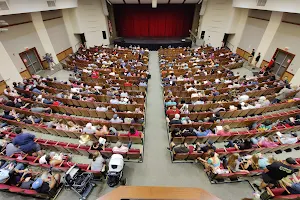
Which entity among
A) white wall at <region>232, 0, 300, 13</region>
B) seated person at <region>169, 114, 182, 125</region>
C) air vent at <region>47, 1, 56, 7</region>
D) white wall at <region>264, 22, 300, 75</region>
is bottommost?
seated person at <region>169, 114, 182, 125</region>

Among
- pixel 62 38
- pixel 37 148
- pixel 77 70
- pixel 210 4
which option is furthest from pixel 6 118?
pixel 210 4

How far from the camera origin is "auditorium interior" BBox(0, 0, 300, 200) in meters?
3.81

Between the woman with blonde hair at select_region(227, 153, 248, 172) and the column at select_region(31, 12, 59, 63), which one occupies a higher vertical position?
the column at select_region(31, 12, 59, 63)

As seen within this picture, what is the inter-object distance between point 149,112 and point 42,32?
33.9 ft

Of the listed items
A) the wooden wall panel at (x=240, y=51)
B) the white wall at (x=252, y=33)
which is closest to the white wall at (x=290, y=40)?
the white wall at (x=252, y=33)

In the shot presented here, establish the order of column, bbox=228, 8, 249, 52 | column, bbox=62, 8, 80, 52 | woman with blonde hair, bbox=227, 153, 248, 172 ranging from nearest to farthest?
woman with blonde hair, bbox=227, 153, 248, 172
column, bbox=228, 8, 249, 52
column, bbox=62, 8, 80, 52

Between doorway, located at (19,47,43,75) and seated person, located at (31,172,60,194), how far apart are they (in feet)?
30.5

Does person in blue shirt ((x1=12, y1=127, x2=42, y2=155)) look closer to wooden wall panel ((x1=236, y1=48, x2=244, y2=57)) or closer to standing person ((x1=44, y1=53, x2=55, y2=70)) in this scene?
standing person ((x1=44, y1=53, x2=55, y2=70))

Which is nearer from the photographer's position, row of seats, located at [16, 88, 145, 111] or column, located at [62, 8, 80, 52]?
row of seats, located at [16, 88, 145, 111]

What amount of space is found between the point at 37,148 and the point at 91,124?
1.61 m

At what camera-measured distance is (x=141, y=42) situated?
15.1 m

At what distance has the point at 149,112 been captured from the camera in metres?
6.65

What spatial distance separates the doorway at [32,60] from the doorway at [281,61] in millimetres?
16350

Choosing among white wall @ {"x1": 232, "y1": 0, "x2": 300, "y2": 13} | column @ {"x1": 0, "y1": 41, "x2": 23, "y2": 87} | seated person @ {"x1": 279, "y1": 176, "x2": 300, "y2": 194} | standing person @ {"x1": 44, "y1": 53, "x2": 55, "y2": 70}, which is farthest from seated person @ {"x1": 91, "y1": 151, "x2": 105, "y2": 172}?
white wall @ {"x1": 232, "y1": 0, "x2": 300, "y2": 13}
